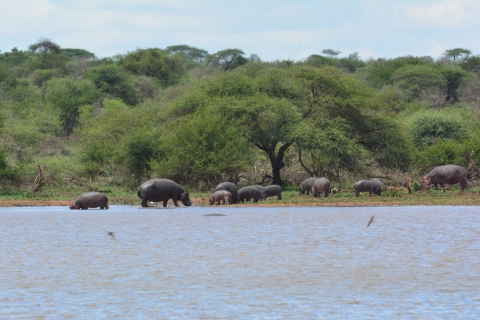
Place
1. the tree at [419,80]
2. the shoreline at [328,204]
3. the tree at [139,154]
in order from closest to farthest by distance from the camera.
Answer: the shoreline at [328,204]
the tree at [139,154]
the tree at [419,80]

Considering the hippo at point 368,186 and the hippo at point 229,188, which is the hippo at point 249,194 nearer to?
the hippo at point 229,188

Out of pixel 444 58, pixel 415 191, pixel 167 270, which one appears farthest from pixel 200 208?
pixel 444 58

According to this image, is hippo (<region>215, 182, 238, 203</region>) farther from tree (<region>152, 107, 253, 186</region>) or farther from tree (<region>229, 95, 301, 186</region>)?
tree (<region>229, 95, 301, 186</region>)

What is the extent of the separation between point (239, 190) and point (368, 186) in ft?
16.1

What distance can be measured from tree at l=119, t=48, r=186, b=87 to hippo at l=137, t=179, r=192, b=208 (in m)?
44.0

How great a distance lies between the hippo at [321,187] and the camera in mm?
30438

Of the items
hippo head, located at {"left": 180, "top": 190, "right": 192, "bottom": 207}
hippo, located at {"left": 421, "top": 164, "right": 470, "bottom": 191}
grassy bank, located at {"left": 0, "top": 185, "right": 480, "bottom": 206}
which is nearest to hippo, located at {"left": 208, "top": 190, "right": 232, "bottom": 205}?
grassy bank, located at {"left": 0, "top": 185, "right": 480, "bottom": 206}

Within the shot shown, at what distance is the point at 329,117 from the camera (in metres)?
36.1

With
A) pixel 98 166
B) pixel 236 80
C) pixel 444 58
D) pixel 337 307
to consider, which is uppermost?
pixel 444 58

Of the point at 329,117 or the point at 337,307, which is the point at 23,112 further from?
the point at 337,307

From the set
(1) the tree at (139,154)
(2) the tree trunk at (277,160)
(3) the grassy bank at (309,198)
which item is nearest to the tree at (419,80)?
(2) the tree trunk at (277,160)

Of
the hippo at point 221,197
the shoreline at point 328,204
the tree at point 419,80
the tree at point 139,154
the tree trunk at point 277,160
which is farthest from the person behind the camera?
the tree at point 419,80

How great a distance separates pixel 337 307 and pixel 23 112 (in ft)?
154

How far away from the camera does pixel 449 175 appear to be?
32.2m
